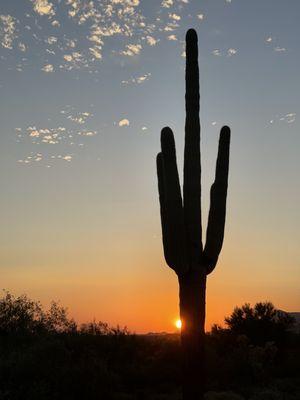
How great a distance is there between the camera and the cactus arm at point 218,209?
456 inches

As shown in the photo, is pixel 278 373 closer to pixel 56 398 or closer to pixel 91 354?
pixel 91 354

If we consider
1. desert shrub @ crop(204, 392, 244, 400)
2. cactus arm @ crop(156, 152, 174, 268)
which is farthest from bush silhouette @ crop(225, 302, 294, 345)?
cactus arm @ crop(156, 152, 174, 268)

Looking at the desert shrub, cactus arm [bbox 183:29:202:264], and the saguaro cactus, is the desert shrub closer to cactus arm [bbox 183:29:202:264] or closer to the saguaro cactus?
the saguaro cactus

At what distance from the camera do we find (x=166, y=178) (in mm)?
10961

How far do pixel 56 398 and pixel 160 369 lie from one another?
716cm

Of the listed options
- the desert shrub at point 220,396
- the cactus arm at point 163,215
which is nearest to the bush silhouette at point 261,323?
the desert shrub at point 220,396

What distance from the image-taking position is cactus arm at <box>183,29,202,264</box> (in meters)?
11.3

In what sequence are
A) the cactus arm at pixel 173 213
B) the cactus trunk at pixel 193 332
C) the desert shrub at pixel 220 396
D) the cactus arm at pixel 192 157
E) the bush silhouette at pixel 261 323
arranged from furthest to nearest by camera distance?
1. the bush silhouette at pixel 261 323
2. the desert shrub at pixel 220 396
3. the cactus arm at pixel 192 157
4. the cactus arm at pixel 173 213
5. the cactus trunk at pixel 193 332

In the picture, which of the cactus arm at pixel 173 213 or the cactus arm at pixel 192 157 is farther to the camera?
the cactus arm at pixel 192 157

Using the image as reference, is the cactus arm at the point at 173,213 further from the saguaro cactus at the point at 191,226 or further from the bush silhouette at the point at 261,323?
the bush silhouette at the point at 261,323

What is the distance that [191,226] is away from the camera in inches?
443

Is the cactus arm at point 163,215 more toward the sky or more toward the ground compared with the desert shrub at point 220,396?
more toward the sky

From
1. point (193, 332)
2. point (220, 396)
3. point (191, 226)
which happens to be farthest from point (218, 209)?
point (220, 396)

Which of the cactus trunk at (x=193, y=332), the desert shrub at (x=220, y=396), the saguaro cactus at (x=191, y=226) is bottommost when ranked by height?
the desert shrub at (x=220, y=396)
